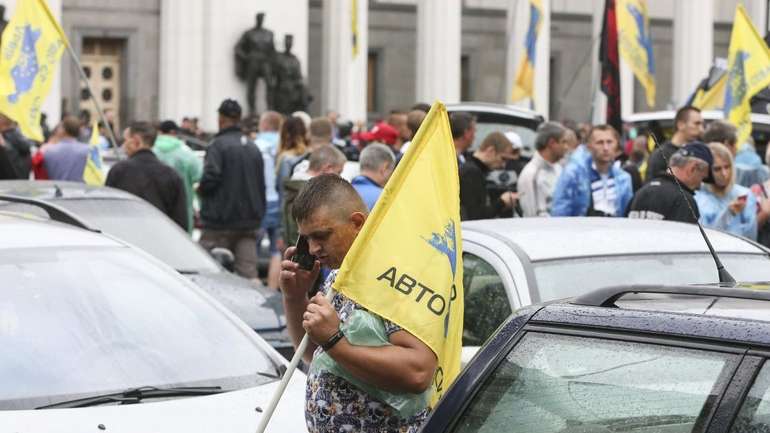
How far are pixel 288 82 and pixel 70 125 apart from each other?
21960mm

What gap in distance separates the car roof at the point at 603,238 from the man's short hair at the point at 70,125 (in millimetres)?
8442

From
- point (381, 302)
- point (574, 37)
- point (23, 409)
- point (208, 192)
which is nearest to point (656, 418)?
point (381, 302)

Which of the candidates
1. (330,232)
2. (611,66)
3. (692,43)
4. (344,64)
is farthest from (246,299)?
(692,43)

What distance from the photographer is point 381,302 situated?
446 cm

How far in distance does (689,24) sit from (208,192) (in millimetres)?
34470

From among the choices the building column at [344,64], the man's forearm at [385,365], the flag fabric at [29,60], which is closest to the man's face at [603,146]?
the flag fabric at [29,60]

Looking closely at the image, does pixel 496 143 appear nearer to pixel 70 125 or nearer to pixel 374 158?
pixel 374 158

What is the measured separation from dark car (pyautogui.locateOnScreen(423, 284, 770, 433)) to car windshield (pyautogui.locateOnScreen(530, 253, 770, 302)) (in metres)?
2.76

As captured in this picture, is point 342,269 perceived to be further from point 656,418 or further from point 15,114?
point 15,114

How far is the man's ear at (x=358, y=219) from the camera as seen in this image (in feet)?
15.4

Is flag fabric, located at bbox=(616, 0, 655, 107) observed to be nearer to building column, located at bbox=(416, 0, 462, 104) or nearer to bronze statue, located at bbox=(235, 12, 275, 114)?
bronze statue, located at bbox=(235, 12, 275, 114)

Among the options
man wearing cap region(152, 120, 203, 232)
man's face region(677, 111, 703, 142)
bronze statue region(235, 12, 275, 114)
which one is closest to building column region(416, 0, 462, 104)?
bronze statue region(235, 12, 275, 114)

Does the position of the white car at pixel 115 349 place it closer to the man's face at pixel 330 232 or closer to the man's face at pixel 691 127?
the man's face at pixel 330 232

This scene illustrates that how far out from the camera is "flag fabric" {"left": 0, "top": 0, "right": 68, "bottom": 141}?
549 inches
